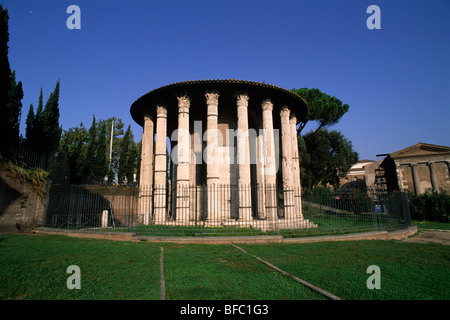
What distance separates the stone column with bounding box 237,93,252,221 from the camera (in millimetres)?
Result: 11348

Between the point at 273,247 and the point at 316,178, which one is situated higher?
the point at 316,178

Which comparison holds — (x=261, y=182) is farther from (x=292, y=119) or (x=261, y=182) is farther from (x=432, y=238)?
(x=432, y=238)

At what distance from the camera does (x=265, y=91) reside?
43.5 feet

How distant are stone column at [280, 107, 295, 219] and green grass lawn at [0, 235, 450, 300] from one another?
5900mm

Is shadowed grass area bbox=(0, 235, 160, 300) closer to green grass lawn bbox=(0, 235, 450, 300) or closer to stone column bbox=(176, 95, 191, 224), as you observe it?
green grass lawn bbox=(0, 235, 450, 300)

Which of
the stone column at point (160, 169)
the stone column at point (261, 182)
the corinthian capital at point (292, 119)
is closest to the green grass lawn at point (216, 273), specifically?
the stone column at point (160, 169)

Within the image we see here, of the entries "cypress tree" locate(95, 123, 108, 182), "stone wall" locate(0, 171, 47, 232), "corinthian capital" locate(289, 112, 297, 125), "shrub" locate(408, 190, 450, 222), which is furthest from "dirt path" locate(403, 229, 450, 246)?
"cypress tree" locate(95, 123, 108, 182)

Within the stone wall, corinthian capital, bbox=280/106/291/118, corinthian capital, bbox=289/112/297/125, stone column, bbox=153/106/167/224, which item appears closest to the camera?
the stone wall

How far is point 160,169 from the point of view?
12.7 m

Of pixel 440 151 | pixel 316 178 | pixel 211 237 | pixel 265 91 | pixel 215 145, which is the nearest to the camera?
pixel 211 237

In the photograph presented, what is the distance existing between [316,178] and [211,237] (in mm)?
21282

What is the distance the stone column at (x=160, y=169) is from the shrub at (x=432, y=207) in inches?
751
